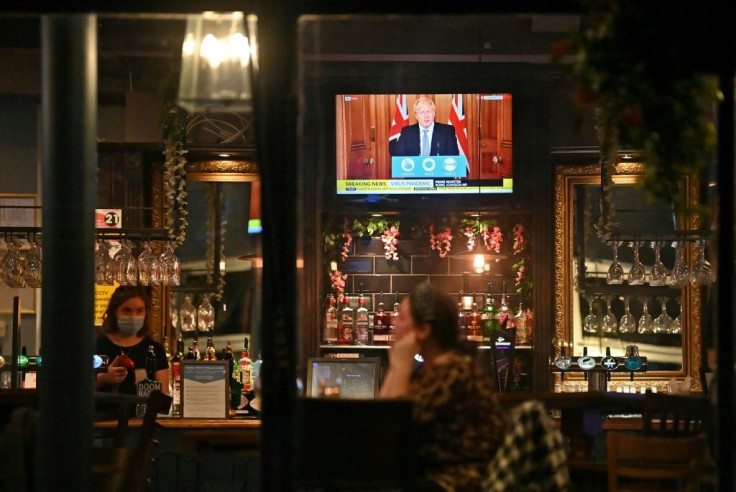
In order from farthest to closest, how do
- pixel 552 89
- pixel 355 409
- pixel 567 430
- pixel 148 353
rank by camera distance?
pixel 552 89, pixel 148 353, pixel 567 430, pixel 355 409

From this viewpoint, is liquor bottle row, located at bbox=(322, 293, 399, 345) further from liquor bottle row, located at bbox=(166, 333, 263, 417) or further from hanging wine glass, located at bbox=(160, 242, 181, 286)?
hanging wine glass, located at bbox=(160, 242, 181, 286)

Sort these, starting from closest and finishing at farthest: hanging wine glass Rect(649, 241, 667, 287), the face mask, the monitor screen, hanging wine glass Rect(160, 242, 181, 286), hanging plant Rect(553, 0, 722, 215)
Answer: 1. hanging plant Rect(553, 0, 722, 215)
2. the monitor screen
3. hanging wine glass Rect(160, 242, 181, 286)
4. the face mask
5. hanging wine glass Rect(649, 241, 667, 287)

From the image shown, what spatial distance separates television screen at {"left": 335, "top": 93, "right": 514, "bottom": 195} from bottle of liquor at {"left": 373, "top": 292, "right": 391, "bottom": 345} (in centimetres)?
108

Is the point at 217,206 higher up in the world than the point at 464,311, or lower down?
higher up

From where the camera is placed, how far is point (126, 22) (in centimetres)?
648

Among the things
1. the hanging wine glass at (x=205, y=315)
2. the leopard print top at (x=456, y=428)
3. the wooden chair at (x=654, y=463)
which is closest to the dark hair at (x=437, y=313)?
the leopard print top at (x=456, y=428)

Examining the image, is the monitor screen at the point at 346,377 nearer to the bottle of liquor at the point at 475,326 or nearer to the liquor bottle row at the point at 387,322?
the liquor bottle row at the point at 387,322

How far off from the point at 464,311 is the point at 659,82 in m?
6.03

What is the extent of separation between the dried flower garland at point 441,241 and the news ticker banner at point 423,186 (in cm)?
64

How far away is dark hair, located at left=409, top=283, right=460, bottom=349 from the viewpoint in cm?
404

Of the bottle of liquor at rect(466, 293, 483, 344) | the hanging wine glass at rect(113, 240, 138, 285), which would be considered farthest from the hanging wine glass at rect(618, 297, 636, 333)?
the hanging wine glass at rect(113, 240, 138, 285)

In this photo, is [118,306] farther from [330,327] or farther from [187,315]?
[330,327]

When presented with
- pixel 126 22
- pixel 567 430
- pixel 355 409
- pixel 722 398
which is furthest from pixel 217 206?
pixel 722 398

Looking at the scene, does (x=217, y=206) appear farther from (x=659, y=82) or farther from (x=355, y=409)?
(x=659, y=82)
